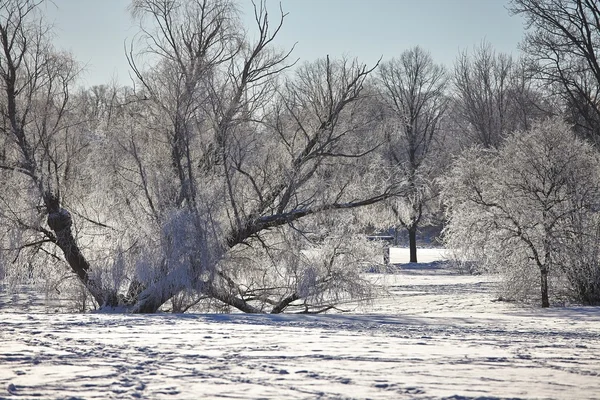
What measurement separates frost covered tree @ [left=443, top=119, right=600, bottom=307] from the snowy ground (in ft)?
26.1

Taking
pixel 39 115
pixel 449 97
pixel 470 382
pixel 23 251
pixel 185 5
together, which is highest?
pixel 449 97

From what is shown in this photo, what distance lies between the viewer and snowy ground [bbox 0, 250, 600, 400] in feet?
14.9

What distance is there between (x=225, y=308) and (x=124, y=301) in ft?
6.71

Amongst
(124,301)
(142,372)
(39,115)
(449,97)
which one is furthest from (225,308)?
(449,97)

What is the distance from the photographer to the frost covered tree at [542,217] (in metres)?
17.2

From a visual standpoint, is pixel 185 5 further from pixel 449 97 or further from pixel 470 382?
pixel 449 97

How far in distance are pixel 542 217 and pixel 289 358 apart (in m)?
13.2

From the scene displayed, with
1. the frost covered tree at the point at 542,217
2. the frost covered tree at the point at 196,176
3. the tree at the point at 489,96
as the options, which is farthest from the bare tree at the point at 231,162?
the tree at the point at 489,96

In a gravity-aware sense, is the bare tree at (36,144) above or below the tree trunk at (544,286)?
above

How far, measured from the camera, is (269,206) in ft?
53.2

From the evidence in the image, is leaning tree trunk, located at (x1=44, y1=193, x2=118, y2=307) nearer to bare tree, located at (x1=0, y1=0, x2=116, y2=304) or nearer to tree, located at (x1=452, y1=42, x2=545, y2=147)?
bare tree, located at (x1=0, y1=0, x2=116, y2=304)

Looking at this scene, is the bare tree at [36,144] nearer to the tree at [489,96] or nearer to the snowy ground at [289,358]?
the snowy ground at [289,358]

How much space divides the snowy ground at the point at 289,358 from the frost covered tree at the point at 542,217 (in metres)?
7.96

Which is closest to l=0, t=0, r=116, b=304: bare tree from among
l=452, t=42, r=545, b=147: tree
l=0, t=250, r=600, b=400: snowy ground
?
l=0, t=250, r=600, b=400: snowy ground
